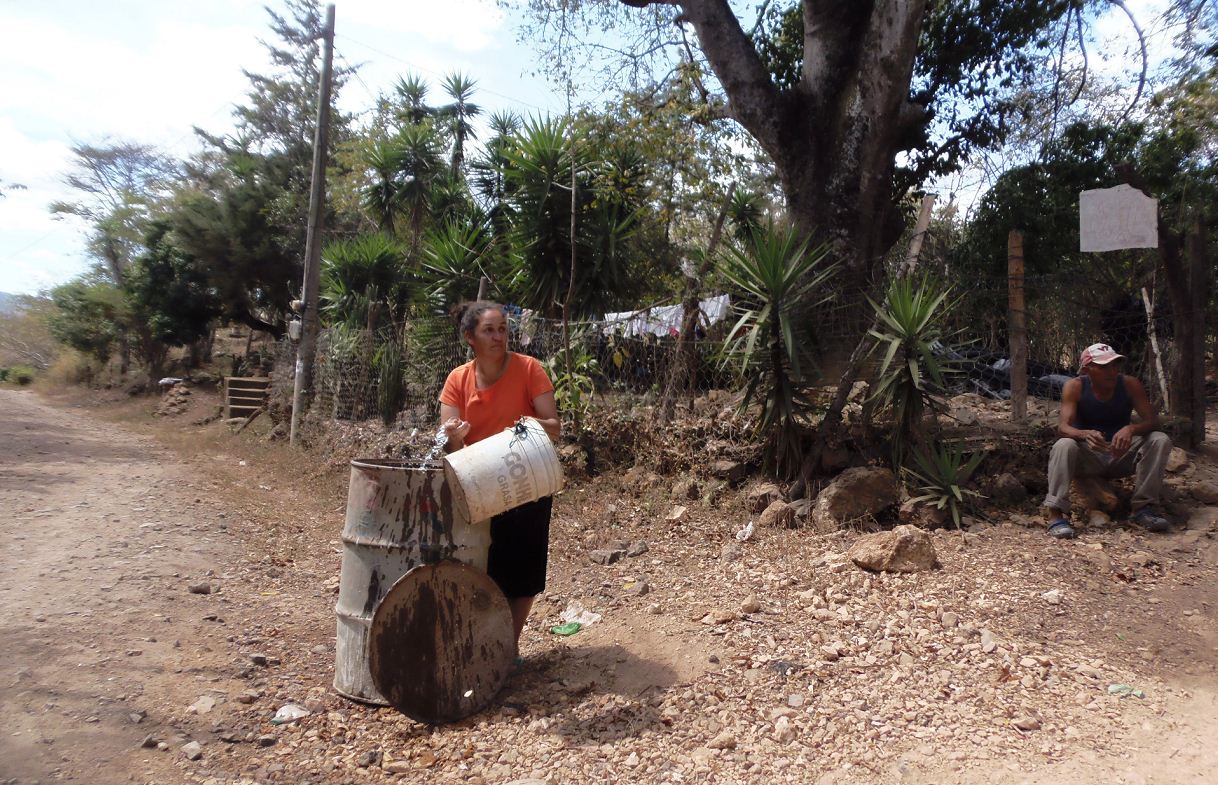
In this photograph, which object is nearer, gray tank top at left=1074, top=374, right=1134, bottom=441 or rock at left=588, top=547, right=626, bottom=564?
gray tank top at left=1074, top=374, right=1134, bottom=441

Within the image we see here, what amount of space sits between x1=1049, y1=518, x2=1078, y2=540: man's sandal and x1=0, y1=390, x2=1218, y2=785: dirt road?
0.33 feet

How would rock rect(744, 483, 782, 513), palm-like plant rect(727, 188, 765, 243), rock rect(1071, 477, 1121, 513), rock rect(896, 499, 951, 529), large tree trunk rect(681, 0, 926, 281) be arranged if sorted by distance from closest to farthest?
rock rect(1071, 477, 1121, 513), rock rect(896, 499, 951, 529), rock rect(744, 483, 782, 513), large tree trunk rect(681, 0, 926, 281), palm-like plant rect(727, 188, 765, 243)

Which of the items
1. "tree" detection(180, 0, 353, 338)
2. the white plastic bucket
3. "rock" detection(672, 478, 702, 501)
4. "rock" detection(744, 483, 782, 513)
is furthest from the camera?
"tree" detection(180, 0, 353, 338)

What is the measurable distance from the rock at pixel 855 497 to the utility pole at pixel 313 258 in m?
9.38

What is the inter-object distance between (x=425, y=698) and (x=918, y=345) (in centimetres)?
355

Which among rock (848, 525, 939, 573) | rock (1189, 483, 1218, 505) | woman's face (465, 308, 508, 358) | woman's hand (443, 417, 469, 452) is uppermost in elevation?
woman's face (465, 308, 508, 358)

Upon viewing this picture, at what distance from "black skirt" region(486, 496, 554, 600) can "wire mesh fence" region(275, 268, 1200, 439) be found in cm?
251

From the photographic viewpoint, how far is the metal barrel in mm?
3447

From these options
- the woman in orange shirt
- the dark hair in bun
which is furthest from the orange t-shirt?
the dark hair in bun

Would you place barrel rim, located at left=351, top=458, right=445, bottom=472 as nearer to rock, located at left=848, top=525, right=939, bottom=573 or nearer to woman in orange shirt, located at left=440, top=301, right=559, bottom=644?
woman in orange shirt, located at left=440, top=301, right=559, bottom=644

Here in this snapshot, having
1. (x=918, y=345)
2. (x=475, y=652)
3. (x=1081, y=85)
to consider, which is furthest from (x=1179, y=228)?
(x=475, y=652)

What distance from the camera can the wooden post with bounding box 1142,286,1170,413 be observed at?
18.3ft

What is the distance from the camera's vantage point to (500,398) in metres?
3.73

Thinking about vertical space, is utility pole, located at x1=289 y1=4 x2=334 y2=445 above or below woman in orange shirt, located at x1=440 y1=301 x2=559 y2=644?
above
